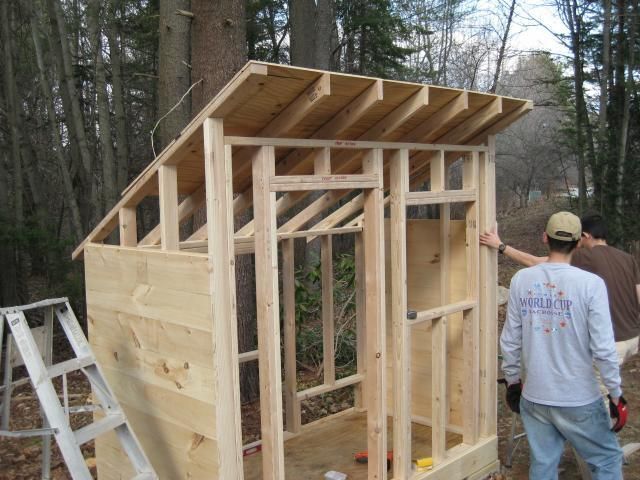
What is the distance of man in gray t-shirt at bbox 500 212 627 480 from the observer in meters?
2.80

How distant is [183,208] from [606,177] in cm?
913

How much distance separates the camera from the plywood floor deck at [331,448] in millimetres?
4219

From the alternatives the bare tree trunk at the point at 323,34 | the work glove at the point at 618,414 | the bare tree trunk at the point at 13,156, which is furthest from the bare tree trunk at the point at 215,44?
the bare tree trunk at the point at 323,34

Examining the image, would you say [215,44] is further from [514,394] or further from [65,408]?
[514,394]

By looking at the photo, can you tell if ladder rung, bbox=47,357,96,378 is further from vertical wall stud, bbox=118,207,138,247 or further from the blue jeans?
the blue jeans

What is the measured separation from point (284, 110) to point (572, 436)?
2.21 metres

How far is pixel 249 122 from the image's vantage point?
2926mm

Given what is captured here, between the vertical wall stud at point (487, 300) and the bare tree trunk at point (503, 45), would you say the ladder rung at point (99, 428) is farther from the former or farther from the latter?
the bare tree trunk at point (503, 45)

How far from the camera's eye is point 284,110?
116 inches

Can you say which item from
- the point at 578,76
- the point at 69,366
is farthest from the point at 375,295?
the point at 578,76

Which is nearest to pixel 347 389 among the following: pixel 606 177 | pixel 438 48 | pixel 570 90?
pixel 606 177

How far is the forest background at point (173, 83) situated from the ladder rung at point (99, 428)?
2.26 metres

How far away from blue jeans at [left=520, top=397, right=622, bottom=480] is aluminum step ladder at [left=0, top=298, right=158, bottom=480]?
1.98m

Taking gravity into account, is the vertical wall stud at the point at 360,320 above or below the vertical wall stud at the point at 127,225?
below
